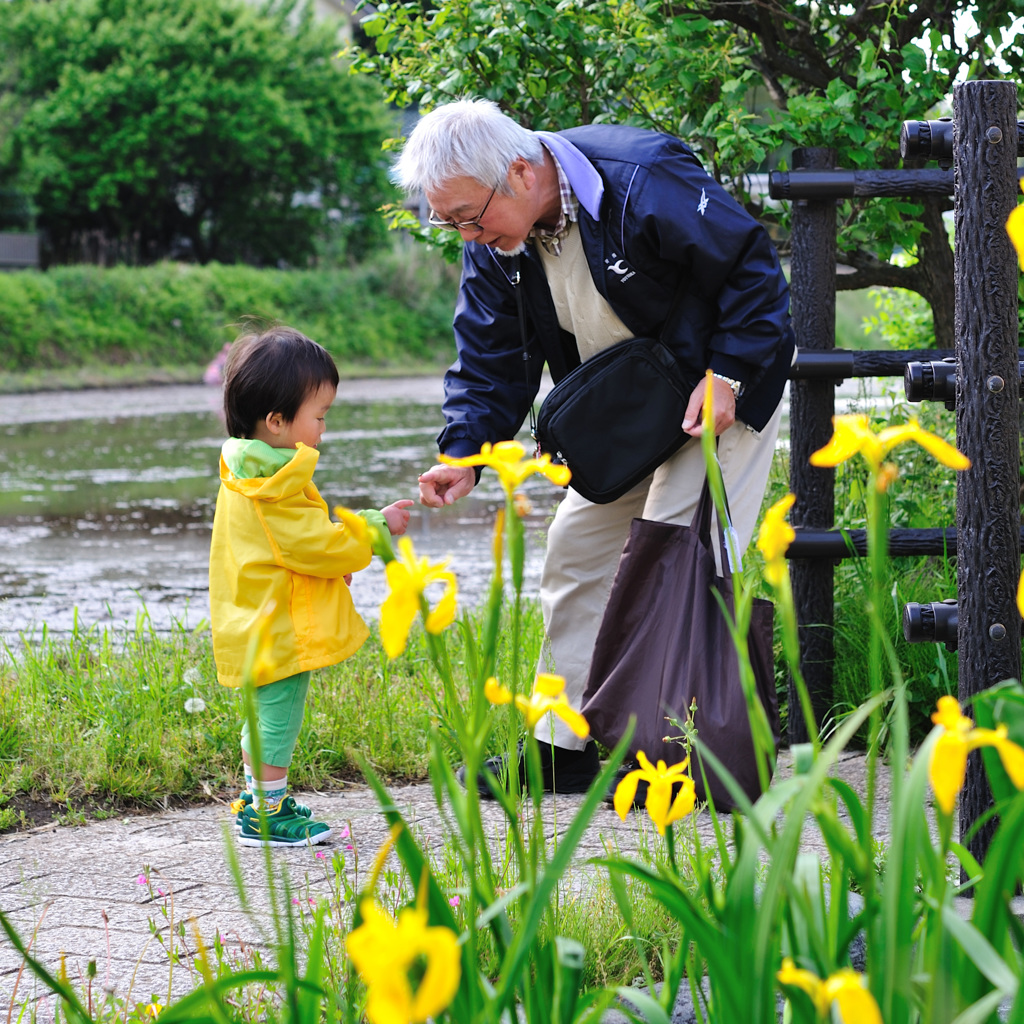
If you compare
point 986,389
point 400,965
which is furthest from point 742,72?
point 400,965

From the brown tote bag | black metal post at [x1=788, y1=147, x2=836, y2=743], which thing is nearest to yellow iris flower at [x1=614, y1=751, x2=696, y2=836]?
the brown tote bag

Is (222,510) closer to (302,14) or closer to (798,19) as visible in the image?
(798,19)

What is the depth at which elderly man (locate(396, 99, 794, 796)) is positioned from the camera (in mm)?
2943

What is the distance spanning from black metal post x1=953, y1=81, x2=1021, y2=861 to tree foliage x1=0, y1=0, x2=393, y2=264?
94.4 ft

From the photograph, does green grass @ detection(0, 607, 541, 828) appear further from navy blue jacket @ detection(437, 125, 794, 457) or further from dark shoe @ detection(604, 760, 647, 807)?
navy blue jacket @ detection(437, 125, 794, 457)

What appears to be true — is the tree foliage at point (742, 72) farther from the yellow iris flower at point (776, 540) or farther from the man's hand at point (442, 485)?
the yellow iris flower at point (776, 540)

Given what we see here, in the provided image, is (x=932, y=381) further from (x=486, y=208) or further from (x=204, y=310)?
(x=204, y=310)

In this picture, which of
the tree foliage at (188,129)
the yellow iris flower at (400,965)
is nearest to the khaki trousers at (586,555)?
the yellow iris flower at (400,965)

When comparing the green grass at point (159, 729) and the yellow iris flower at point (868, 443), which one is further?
the green grass at point (159, 729)

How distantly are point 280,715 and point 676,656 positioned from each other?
2.94ft

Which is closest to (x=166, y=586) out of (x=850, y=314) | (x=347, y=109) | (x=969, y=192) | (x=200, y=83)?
(x=969, y=192)

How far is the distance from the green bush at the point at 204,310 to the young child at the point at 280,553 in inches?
666

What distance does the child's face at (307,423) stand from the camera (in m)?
3.12

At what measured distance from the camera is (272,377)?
10.1ft
